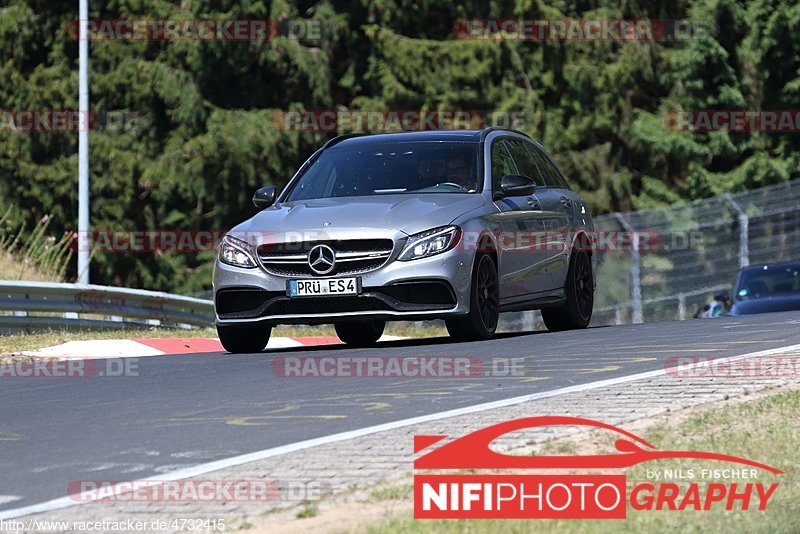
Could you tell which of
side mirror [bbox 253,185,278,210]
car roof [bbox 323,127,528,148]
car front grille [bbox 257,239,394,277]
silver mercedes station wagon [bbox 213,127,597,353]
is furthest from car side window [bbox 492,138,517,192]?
side mirror [bbox 253,185,278,210]

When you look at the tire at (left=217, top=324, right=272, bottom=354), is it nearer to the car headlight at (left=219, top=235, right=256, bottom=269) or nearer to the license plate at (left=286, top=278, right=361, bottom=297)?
the car headlight at (left=219, top=235, right=256, bottom=269)

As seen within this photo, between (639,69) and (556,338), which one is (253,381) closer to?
(556,338)

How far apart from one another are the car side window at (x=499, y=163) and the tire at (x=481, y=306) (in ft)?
3.25

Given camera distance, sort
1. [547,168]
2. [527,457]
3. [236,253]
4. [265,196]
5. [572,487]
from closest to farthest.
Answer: [572,487] → [527,457] → [236,253] → [265,196] → [547,168]

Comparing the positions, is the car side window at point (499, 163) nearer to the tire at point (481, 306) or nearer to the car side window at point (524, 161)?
the car side window at point (524, 161)

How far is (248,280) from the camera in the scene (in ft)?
43.8

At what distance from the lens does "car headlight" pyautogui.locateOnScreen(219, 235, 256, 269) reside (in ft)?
43.9

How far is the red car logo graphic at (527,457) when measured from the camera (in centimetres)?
681

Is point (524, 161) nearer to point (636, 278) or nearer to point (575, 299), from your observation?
point (575, 299)

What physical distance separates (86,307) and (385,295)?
6690mm

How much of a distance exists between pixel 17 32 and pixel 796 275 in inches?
1018

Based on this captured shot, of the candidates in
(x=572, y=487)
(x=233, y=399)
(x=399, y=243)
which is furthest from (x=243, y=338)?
(x=572, y=487)

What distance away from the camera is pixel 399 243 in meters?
13.0

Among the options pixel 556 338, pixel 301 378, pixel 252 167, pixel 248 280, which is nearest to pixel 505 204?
pixel 556 338
